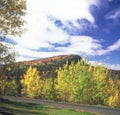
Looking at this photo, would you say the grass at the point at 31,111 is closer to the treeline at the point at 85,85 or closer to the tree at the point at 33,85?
the treeline at the point at 85,85

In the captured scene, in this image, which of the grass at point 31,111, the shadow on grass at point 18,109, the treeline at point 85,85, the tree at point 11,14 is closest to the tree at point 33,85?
the treeline at point 85,85

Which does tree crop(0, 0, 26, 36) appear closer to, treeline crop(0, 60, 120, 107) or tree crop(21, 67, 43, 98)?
treeline crop(0, 60, 120, 107)

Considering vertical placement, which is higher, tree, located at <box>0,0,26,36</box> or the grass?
tree, located at <box>0,0,26,36</box>

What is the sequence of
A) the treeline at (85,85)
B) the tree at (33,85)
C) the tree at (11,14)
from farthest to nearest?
1. the tree at (33,85)
2. the treeline at (85,85)
3. the tree at (11,14)

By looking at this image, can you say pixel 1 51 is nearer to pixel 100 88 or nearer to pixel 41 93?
pixel 100 88

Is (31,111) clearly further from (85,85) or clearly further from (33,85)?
(33,85)

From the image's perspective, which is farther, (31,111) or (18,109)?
(18,109)

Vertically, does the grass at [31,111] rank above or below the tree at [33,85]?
below

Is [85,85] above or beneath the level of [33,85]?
beneath

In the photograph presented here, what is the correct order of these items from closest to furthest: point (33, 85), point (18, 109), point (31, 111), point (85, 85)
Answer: point (31, 111) < point (18, 109) < point (85, 85) < point (33, 85)

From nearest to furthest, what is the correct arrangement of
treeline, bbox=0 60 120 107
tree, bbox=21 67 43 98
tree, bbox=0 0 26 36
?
1. tree, bbox=0 0 26 36
2. treeline, bbox=0 60 120 107
3. tree, bbox=21 67 43 98

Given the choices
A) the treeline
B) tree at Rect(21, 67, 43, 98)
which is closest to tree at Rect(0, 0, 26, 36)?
the treeline

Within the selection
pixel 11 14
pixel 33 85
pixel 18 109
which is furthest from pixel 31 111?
pixel 33 85

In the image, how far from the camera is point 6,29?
69.9ft
